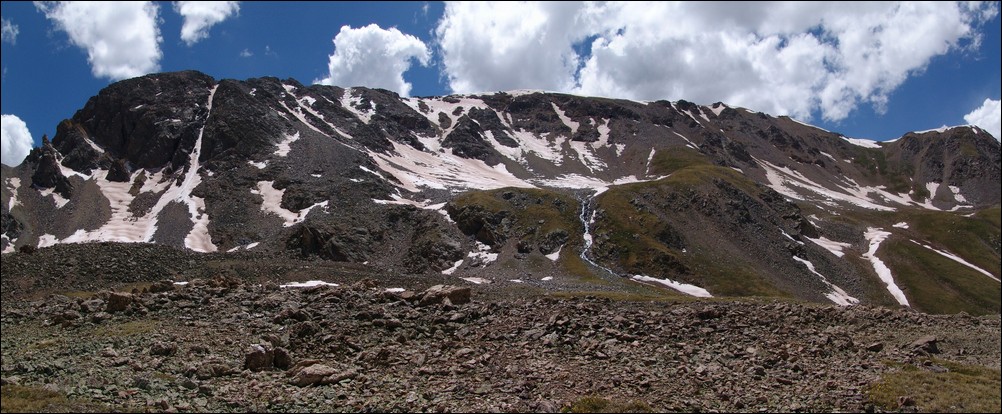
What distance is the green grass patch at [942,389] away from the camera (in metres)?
21.1

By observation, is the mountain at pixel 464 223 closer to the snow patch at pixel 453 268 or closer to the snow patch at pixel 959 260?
the snow patch at pixel 453 268

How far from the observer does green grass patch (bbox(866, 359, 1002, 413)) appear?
832 inches

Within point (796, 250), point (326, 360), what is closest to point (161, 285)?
point (326, 360)

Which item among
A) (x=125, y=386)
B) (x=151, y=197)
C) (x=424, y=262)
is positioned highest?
(x=151, y=197)

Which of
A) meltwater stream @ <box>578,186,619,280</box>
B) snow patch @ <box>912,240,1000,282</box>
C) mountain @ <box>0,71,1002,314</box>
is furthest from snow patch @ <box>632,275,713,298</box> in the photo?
snow patch @ <box>912,240,1000,282</box>

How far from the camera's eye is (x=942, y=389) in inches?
898

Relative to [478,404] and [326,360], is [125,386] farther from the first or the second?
[478,404]

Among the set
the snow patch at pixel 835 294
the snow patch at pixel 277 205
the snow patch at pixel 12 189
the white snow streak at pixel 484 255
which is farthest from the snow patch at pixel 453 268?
the snow patch at pixel 12 189

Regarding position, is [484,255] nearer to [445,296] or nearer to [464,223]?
[464,223]

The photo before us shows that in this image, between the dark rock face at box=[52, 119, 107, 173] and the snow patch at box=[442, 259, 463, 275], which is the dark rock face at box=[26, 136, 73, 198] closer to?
the dark rock face at box=[52, 119, 107, 173]

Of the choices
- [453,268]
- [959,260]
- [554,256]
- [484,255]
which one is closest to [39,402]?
[453,268]

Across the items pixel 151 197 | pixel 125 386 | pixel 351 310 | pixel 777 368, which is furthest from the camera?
pixel 151 197

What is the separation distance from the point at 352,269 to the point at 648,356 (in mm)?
47339

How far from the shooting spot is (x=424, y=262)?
121250 millimetres
